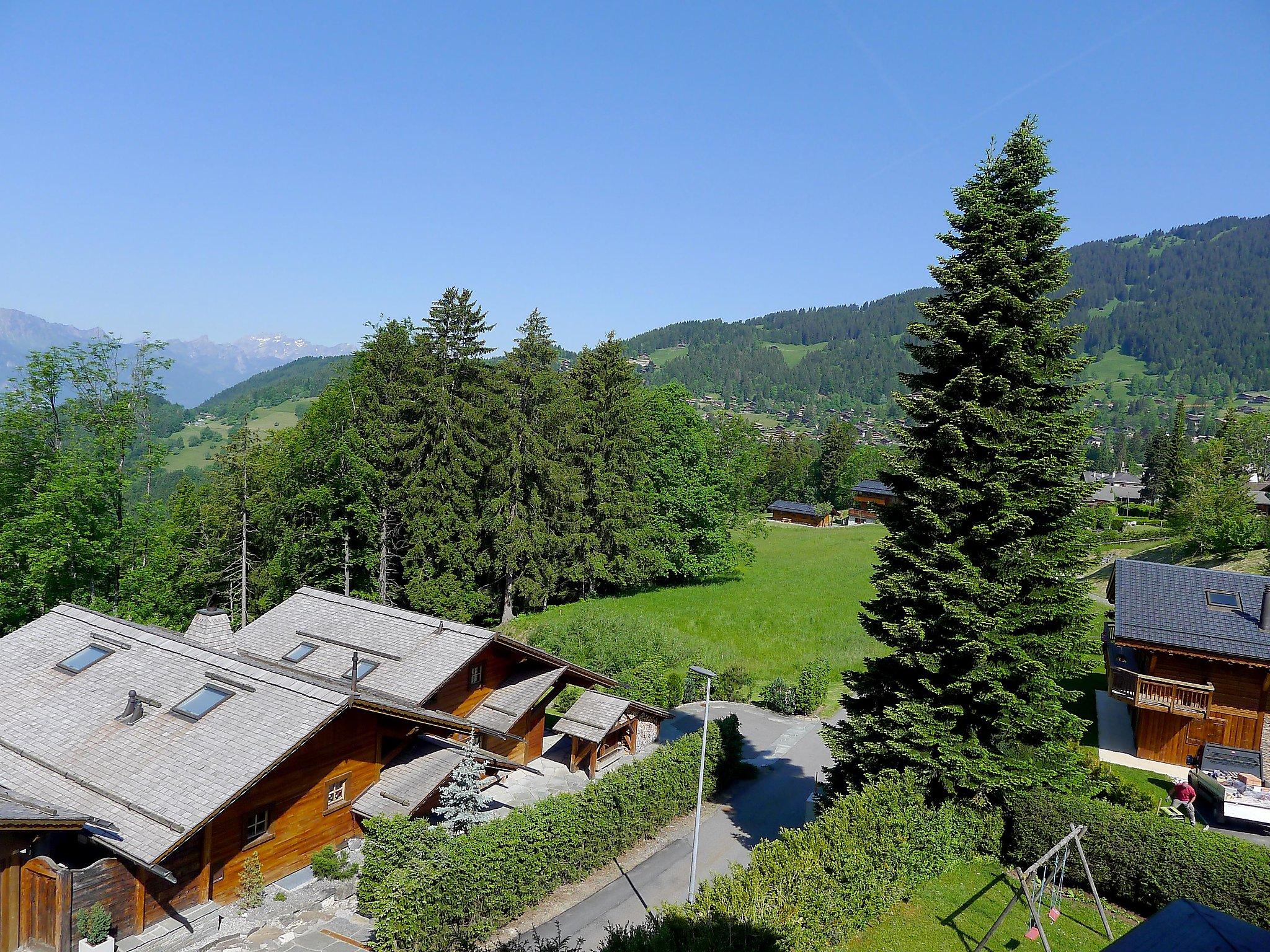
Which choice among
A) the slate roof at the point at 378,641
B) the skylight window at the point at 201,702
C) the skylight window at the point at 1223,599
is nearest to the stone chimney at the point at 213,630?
the slate roof at the point at 378,641

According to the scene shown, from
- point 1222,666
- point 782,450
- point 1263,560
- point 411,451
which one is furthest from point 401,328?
point 782,450

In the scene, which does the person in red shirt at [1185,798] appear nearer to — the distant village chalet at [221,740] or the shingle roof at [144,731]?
the distant village chalet at [221,740]

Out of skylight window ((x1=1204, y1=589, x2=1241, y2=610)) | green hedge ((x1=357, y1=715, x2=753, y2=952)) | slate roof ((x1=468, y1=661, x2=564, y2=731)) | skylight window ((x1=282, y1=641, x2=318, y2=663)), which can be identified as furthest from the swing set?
skylight window ((x1=282, y1=641, x2=318, y2=663))

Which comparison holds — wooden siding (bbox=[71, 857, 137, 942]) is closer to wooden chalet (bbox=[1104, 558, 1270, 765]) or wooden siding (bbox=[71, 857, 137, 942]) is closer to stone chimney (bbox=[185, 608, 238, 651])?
stone chimney (bbox=[185, 608, 238, 651])

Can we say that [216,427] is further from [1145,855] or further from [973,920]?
[1145,855]

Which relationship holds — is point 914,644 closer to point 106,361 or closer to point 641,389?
point 106,361

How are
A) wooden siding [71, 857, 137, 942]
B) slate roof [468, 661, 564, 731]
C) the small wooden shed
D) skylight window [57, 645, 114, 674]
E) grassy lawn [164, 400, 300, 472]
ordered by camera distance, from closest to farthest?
wooden siding [71, 857, 137, 942]
skylight window [57, 645, 114, 674]
slate roof [468, 661, 564, 731]
the small wooden shed
grassy lawn [164, 400, 300, 472]
